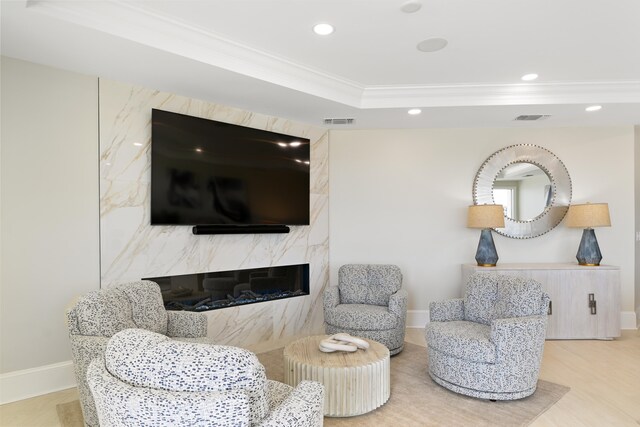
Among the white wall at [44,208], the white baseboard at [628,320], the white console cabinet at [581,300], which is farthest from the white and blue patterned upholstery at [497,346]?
the white wall at [44,208]

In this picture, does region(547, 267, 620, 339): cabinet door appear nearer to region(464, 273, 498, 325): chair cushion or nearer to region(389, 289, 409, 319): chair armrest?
region(464, 273, 498, 325): chair cushion

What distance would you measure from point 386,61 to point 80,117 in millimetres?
2523

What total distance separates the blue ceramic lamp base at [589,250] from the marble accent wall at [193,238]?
2.94 metres

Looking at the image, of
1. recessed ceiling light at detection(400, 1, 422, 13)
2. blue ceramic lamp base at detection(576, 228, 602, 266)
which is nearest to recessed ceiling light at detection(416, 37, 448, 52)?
recessed ceiling light at detection(400, 1, 422, 13)

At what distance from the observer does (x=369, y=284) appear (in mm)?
4371

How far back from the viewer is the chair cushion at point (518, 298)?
3.11 m

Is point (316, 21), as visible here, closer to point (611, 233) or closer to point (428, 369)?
point (428, 369)

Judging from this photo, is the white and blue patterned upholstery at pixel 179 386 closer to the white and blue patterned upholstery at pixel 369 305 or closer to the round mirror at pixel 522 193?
the white and blue patterned upholstery at pixel 369 305

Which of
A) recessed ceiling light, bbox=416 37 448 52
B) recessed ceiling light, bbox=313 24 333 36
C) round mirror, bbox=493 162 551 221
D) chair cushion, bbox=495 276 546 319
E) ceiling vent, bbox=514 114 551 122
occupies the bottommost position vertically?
chair cushion, bbox=495 276 546 319

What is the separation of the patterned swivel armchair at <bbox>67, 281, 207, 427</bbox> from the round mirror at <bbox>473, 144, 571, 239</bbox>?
147 inches

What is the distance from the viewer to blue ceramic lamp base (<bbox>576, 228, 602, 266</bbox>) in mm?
4656

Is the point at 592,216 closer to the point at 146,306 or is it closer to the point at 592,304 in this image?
the point at 592,304

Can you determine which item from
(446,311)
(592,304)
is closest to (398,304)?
(446,311)

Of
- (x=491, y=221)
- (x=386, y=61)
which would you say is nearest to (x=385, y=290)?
(x=491, y=221)
